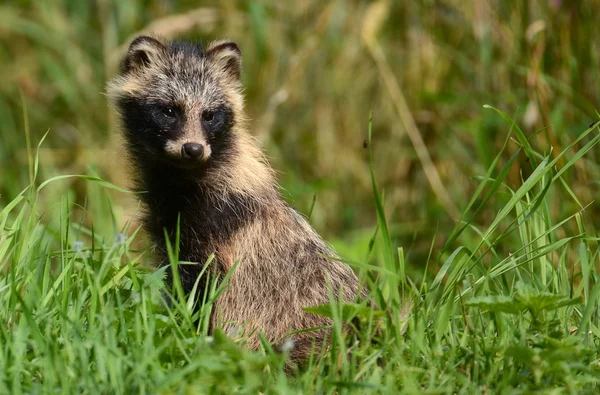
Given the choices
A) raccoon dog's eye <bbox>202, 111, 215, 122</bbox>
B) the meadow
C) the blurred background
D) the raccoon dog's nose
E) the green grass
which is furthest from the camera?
the blurred background

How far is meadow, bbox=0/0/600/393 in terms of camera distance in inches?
133

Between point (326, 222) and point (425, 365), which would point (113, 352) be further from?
point (326, 222)

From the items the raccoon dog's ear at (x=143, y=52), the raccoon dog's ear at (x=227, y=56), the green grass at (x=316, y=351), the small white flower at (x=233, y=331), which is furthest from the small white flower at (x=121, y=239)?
the raccoon dog's ear at (x=227, y=56)

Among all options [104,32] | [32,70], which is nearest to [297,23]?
[104,32]

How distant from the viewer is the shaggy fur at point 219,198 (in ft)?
14.8

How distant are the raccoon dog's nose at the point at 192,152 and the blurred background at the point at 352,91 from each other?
7.41 feet

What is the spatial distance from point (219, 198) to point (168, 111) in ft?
1.75

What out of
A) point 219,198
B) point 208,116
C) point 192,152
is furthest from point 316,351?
point 208,116

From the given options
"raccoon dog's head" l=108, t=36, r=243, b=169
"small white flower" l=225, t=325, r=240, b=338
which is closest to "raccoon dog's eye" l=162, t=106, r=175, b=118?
"raccoon dog's head" l=108, t=36, r=243, b=169

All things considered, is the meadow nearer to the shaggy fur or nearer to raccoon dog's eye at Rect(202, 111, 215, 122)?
the shaggy fur

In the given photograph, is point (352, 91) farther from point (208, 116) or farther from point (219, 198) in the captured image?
point (219, 198)

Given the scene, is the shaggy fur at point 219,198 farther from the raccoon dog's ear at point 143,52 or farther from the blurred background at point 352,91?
the blurred background at point 352,91

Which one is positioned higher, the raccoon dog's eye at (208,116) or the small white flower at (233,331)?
the raccoon dog's eye at (208,116)

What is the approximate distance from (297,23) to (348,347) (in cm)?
513
